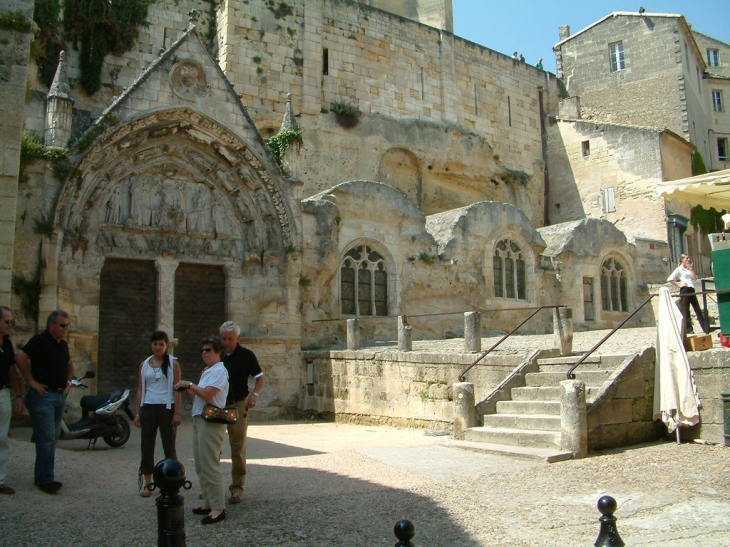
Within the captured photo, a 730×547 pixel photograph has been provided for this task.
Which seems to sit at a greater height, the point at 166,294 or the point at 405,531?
the point at 166,294

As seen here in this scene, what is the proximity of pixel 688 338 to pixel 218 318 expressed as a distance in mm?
8745

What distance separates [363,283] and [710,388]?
9031 millimetres

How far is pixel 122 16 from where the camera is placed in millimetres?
18125

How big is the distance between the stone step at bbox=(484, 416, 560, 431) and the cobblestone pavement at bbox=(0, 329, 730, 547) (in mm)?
688

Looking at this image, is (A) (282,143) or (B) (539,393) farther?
(A) (282,143)

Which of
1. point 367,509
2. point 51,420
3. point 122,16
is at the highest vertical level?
point 122,16

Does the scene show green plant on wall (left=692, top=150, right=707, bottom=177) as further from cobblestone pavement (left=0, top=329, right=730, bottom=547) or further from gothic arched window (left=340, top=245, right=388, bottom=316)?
cobblestone pavement (left=0, top=329, right=730, bottom=547)

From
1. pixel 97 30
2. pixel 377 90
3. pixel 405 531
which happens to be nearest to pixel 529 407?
pixel 405 531

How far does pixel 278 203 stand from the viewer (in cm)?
1434

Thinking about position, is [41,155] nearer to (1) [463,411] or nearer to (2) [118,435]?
(2) [118,435]

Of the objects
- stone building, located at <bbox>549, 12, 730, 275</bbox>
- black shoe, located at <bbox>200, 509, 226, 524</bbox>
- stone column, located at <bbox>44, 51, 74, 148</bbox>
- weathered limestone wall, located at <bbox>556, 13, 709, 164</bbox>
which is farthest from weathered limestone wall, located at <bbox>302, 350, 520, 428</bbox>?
weathered limestone wall, located at <bbox>556, 13, 709, 164</bbox>

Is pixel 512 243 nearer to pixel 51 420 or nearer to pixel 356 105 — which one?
pixel 356 105

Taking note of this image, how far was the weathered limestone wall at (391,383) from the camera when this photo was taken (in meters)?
10.8

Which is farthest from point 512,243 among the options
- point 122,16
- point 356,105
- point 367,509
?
point 367,509
